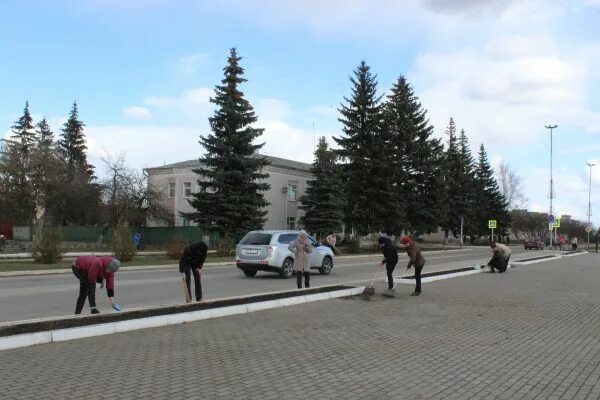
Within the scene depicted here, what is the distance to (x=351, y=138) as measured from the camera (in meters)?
47.2

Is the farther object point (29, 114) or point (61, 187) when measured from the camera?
point (29, 114)

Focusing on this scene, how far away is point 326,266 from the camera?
844 inches

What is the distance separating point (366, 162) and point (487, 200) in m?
36.3

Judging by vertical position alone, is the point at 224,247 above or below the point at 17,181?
below

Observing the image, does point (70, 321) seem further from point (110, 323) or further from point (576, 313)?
point (576, 313)

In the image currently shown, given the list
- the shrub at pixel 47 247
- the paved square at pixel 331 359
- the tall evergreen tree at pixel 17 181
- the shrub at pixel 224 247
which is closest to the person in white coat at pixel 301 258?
the paved square at pixel 331 359

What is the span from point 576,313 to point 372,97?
122 ft

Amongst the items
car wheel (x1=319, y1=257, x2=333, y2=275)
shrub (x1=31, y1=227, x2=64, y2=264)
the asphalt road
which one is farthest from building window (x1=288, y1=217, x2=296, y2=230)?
car wheel (x1=319, y1=257, x2=333, y2=275)

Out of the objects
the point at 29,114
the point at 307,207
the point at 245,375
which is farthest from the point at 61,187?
the point at 245,375

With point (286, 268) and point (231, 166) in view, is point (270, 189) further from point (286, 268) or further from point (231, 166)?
point (286, 268)

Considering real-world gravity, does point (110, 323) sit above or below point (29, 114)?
below

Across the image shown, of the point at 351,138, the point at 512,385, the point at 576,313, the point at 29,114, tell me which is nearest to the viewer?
the point at 512,385

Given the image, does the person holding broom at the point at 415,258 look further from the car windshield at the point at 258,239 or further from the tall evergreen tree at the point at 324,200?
the tall evergreen tree at the point at 324,200

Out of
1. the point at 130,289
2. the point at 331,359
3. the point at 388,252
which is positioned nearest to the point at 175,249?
the point at 130,289
